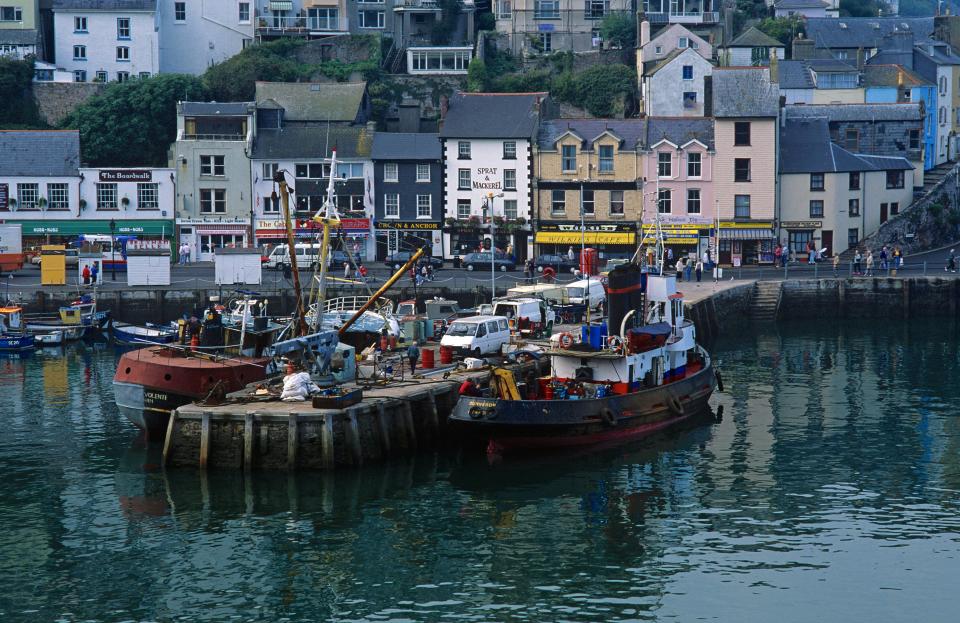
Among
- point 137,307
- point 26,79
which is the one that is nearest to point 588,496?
point 137,307

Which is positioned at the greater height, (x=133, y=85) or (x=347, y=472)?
(x=133, y=85)

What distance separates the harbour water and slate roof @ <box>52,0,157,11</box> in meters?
57.1

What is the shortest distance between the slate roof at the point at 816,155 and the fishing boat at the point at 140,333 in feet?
126

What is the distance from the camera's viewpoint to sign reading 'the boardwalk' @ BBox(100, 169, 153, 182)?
89.6 metres

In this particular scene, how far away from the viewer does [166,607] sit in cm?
3328

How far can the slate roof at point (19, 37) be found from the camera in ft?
344

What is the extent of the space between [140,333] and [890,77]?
58827 millimetres

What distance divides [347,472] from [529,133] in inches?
1866

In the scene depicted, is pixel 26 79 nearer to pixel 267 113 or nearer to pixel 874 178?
pixel 267 113

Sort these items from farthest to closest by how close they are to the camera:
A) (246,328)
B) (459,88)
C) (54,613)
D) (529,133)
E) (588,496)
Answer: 1. (459,88)
2. (529,133)
3. (246,328)
4. (588,496)
5. (54,613)

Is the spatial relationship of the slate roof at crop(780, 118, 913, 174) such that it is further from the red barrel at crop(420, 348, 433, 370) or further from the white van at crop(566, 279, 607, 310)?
the red barrel at crop(420, 348, 433, 370)

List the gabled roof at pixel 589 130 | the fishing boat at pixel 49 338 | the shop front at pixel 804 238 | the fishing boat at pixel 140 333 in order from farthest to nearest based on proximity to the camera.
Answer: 1. the gabled roof at pixel 589 130
2. the shop front at pixel 804 238
3. the fishing boat at pixel 49 338
4. the fishing boat at pixel 140 333

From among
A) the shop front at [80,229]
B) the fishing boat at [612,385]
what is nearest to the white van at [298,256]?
the shop front at [80,229]

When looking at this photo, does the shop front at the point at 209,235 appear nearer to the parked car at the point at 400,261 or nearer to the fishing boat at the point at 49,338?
the parked car at the point at 400,261
